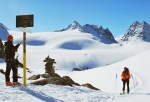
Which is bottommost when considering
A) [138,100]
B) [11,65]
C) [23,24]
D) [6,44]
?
[138,100]

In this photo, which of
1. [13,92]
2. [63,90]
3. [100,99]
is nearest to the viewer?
[13,92]

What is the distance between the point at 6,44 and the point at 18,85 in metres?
2.11

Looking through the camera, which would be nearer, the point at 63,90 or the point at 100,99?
the point at 100,99

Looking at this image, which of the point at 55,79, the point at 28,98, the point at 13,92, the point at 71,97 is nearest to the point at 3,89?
the point at 13,92

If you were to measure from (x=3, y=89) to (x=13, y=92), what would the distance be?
2.72ft

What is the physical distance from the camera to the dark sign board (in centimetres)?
1448

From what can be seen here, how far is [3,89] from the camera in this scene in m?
13.7

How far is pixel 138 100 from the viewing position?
14867 mm

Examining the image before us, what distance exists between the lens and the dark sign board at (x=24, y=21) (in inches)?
570

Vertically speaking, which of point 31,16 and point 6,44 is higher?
point 31,16

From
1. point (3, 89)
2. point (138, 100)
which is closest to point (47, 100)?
point (3, 89)

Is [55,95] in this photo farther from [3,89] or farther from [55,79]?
[55,79]

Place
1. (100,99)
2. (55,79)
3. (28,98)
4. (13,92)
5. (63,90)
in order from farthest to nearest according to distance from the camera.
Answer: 1. (55,79)
2. (63,90)
3. (100,99)
4. (13,92)
5. (28,98)

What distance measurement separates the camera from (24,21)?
574 inches
